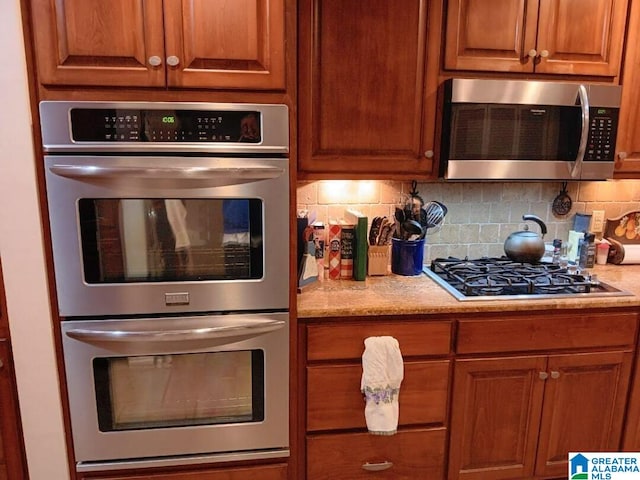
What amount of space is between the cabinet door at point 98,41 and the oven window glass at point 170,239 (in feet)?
1.26

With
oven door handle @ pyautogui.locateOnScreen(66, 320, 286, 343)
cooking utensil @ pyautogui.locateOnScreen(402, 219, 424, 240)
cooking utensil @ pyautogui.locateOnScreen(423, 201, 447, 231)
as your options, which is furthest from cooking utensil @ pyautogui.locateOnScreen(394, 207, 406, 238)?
oven door handle @ pyautogui.locateOnScreen(66, 320, 286, 343)

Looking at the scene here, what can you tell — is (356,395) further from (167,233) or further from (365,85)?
(365,85)

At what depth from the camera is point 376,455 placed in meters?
1.86

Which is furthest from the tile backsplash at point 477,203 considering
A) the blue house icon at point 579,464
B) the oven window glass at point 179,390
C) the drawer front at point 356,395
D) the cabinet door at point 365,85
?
the blue house icon at point 579,464

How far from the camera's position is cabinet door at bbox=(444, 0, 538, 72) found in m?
1.84

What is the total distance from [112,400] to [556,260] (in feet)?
6.63

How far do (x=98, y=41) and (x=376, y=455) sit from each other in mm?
1756

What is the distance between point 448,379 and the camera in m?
1.84

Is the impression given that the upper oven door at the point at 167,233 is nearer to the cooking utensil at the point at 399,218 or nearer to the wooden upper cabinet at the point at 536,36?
the cooking utensil at the point at 399,218

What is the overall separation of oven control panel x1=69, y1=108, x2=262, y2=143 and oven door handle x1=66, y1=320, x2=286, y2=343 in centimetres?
62

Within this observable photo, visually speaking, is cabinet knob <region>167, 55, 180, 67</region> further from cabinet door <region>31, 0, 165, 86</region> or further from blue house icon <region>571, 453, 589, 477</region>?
blue house icon <region>571, 453, 589, 477</region>

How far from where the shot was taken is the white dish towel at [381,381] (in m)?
1.73

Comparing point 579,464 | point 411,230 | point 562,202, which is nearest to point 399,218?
point 411,230

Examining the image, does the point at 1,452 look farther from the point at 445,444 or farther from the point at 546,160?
the point at 546,160
